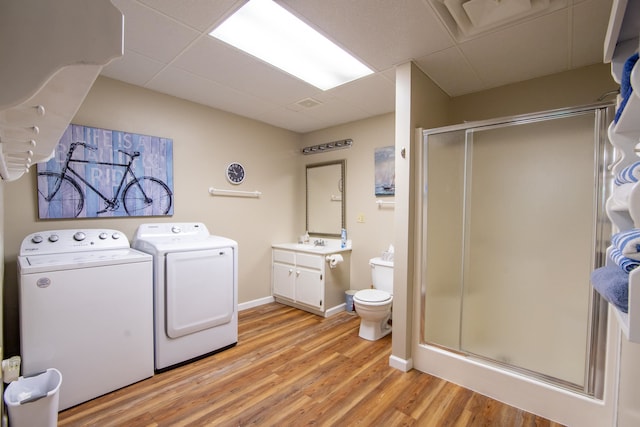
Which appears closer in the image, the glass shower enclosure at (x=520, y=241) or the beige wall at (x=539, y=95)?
the glass shower enclosure at (x=520, y=241)

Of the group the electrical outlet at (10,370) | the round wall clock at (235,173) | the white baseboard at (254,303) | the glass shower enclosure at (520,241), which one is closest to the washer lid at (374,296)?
the glass shower enclosure at (520,241)

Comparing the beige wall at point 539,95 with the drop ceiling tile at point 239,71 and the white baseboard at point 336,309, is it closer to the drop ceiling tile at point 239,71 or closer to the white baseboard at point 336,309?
the drop ceiling tile at point 239,71

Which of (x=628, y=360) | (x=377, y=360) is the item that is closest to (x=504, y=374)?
(x=628, y=360)

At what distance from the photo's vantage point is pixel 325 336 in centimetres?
273

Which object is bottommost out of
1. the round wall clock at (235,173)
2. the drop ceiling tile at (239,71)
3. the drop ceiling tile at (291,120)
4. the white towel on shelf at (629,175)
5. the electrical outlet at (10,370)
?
the electrical outlet at (10,370)

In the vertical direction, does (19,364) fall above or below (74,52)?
below

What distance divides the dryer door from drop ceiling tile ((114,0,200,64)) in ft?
4.83

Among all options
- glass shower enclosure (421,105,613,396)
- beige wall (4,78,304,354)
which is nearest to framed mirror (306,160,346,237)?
beige wall (4,78,304,354)

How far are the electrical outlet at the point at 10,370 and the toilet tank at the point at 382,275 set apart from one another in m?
2.65

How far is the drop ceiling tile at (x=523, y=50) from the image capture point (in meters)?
Result: 1.72

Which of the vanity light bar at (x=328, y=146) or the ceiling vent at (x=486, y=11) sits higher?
the ceiling vent at (x=486, y=11)

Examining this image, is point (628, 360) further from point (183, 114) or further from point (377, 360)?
point (183, 114)

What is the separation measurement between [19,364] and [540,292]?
3229 millimetres

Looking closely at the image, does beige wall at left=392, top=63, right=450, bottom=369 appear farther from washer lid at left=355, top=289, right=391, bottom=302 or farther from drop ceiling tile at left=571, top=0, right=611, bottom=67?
drop ceiling tile at left=571, top=0, right=611, bottom=67
